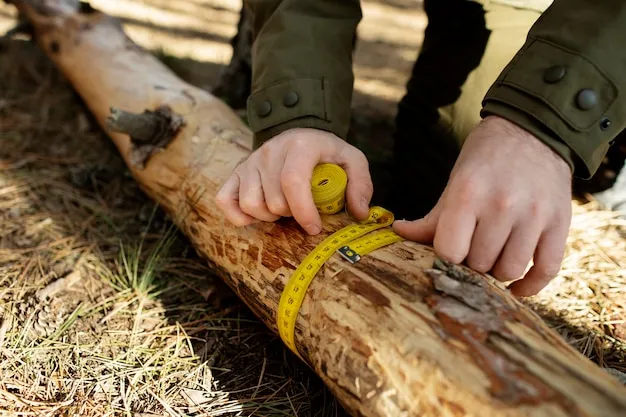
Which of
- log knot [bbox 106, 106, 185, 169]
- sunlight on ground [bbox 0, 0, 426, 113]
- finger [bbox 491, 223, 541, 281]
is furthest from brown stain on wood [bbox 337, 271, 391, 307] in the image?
sunlight on ground [bbox 0, 0, 426, 113]

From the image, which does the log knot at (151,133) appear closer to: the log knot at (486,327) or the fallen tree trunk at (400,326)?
the fallen tree trunk at (400,326)

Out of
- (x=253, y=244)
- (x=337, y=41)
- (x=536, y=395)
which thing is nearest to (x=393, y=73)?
(x=337, y=41)

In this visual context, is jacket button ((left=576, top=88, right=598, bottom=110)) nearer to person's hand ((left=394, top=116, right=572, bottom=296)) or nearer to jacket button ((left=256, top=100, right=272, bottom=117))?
person's hand ((left=394, top=116, right=572, bottom=296))

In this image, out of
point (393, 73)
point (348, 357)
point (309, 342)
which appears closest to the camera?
point (348, 357)

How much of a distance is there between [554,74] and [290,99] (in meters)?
0.91

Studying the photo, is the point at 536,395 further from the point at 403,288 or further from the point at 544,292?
the point at 544,292

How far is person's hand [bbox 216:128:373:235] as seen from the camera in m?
1.75

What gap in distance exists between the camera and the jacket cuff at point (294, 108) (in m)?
2.07

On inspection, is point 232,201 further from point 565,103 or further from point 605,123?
point 605,123

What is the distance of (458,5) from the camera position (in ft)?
9.20

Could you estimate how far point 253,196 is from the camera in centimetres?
183

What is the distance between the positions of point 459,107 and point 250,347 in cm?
158

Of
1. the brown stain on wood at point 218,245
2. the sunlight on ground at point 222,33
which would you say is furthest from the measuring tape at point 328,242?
the sunlight on ground at point 222,33

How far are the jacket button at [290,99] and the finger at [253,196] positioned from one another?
34cm
